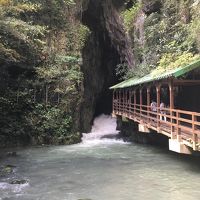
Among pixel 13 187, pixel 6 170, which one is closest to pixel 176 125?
pixel 13 187

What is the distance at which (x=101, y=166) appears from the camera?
18.5 metres

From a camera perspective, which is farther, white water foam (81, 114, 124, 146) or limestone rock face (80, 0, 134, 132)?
limestone rock face (80, 0, 134, 132)

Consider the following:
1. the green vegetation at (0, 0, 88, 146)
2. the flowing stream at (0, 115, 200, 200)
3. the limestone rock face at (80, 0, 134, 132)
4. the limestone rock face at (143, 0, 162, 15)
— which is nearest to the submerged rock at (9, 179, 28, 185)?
the flowing stream at (0, 115, 200, 200)

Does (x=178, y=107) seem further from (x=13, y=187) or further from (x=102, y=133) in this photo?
(x=13, y=187)

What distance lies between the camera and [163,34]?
28.8m

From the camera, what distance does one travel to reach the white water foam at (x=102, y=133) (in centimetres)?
2970

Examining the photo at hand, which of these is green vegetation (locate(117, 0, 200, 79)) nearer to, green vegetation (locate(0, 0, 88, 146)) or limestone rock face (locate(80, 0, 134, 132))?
limestone rock face (locate(80, 0, 134, 132))

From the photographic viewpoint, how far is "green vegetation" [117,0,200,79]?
23.0 meters

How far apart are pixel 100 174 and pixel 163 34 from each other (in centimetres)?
1535

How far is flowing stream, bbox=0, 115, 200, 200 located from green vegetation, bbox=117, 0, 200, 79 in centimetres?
503

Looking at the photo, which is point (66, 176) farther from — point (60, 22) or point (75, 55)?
point (60, 22)

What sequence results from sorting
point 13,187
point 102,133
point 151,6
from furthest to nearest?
point 102,133
point 151,6
point 13,187

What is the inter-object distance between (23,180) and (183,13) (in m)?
17.2

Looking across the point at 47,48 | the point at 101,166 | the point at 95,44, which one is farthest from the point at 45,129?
the point at 95,44
